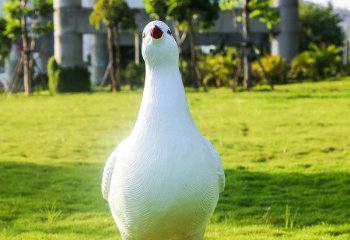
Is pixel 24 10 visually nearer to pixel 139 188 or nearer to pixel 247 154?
pixel 247 154

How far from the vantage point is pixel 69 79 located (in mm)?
28562

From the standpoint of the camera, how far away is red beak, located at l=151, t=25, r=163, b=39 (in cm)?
356

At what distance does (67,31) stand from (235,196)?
25.5 metres

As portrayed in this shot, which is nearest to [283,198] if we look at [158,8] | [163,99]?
[163,99]

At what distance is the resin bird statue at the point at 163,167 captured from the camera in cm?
355

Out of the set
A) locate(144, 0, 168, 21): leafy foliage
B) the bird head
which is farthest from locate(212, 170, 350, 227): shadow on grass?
locate(144, 0, 168, 21): leafy foliage

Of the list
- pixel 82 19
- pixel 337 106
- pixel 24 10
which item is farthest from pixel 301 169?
pixel 82 19

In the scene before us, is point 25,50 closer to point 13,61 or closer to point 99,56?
point 13,61

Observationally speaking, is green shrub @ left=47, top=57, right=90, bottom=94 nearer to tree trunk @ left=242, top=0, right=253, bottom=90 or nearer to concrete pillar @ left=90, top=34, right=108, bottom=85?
tree trunk @ left=242, top=0, right=253, bottom=90

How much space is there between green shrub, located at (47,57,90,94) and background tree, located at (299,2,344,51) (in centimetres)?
1930

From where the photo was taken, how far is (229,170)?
337 inches

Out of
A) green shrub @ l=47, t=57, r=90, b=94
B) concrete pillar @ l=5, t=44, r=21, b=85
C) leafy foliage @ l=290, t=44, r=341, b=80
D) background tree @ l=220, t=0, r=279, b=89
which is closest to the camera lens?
background tree @ l=220, t=0, r=279, b=89

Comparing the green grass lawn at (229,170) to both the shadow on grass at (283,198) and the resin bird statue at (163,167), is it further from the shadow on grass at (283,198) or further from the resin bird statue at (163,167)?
the resin bird statue at (163,167)

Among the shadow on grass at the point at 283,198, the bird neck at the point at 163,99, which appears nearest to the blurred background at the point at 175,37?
the shadow on grass at the point at 283,198
